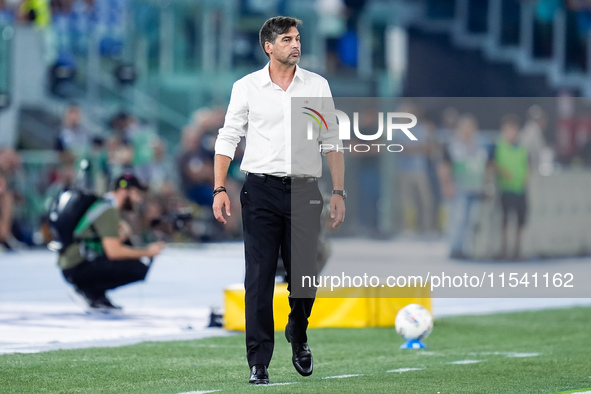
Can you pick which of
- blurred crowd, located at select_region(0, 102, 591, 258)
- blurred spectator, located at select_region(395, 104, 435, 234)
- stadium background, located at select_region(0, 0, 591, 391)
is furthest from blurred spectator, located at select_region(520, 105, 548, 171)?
blurred spectator, located at select_region(395, 104, 435, 234)

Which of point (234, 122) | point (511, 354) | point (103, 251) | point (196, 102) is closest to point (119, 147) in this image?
point (196, 102)

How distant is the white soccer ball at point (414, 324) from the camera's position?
899cm

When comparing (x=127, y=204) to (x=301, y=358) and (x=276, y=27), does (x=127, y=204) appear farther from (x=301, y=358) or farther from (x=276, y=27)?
(x=276, y=27)

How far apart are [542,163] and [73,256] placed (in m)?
9.61

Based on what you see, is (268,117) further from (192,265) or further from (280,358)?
(192,265)

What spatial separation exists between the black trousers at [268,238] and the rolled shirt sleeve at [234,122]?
0.21 meters

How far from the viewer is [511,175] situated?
17.8 meters

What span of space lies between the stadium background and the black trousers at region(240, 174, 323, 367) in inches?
248

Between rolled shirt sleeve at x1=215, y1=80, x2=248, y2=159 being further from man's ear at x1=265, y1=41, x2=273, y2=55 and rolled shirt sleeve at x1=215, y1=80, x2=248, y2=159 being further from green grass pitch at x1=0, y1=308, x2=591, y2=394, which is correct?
green grass pitch at x1=0, y1=308, x2=591, y2=394

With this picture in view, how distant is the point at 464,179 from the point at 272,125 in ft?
37.9

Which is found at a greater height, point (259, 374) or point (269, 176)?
point (269, 176)

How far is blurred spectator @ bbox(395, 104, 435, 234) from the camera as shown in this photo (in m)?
20.0

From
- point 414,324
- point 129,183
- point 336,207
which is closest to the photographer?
point 336,207

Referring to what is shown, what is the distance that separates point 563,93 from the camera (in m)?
28.3
